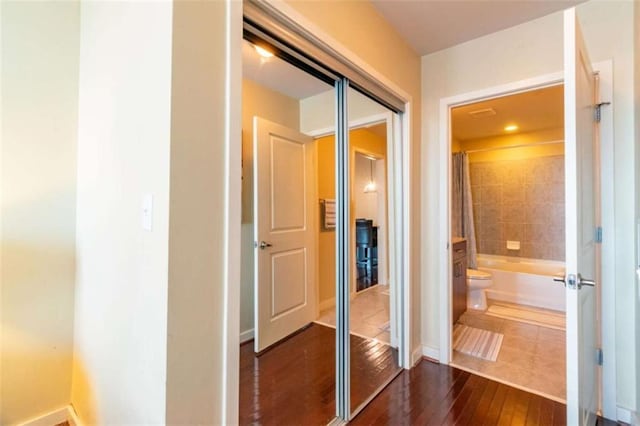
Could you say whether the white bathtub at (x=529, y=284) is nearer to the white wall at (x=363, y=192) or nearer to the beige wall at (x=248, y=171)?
the white wall at (x=363, y=192)

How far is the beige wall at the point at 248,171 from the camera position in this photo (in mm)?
1859

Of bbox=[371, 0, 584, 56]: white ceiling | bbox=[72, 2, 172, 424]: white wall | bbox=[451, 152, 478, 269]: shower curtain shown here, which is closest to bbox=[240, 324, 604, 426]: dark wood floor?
bbox=[72, 2, 172, 424]: white wall

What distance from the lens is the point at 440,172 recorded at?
2.33 metres

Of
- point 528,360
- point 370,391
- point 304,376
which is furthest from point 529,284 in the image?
point 304,376

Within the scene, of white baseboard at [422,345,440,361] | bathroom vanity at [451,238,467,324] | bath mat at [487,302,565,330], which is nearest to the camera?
white baseboard at [422,345,440,361]

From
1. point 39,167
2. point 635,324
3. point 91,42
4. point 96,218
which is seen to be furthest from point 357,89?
point 635,324

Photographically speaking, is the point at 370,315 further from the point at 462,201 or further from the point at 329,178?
the point at 462,201

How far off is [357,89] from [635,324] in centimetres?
207

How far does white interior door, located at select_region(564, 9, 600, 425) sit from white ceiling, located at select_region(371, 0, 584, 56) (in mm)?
641

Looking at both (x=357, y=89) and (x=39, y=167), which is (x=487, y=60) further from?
(x=39, y=167)

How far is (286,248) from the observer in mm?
2182

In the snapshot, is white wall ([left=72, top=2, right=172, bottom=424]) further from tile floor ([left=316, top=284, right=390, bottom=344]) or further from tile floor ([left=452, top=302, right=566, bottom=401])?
tile floor ([left=452, top=302, right=566, bottom=401])

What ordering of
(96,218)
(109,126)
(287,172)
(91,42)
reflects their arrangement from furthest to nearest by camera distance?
1. (287,172)
2. (91,42)
3. (96,218)
4. (109,126)

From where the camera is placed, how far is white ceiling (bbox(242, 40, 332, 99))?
168cm
